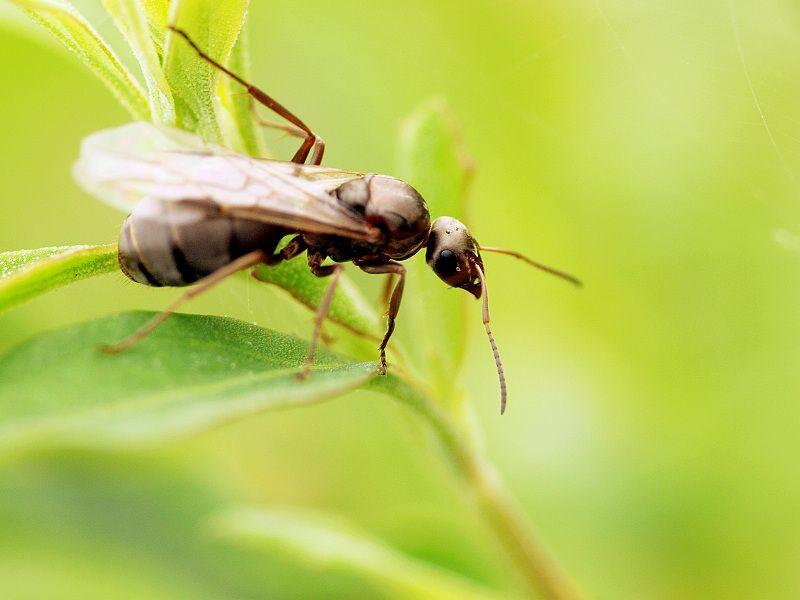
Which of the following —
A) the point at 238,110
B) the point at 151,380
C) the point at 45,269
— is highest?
the point at 238,110

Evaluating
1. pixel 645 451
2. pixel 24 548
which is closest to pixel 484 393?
pixel 645 451

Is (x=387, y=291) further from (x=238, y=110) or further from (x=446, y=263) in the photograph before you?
(x=238, y=110)

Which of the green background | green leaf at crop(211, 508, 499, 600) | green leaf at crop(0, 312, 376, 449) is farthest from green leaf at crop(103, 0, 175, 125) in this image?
green leaf at crop(211, 508, 499, 600)

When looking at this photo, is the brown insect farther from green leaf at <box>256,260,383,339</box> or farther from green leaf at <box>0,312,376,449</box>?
green leaf at <box>0,312,376,449</box>

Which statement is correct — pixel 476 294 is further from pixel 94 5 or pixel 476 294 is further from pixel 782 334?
pixel 94 5

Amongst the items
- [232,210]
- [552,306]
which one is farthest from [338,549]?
[552,306]
